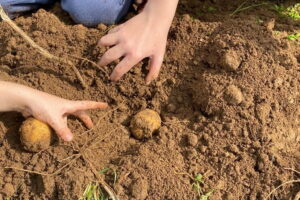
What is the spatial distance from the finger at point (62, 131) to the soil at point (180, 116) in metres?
0.05

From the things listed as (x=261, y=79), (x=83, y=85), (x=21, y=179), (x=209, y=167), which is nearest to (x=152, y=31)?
(x=83, y=85)

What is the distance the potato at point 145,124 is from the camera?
1800 millimetres

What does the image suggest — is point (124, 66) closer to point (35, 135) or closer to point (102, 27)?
point (102, 27)

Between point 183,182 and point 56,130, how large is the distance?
25.6 inches

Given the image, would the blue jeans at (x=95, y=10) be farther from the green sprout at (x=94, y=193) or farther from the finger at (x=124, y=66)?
the green sprout at (x=94, y=193)

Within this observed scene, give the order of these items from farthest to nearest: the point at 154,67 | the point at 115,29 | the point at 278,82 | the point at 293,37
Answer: the point at 293,37, the point at 115,29, the point at 154,67, the point at 278,82

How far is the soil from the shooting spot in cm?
168

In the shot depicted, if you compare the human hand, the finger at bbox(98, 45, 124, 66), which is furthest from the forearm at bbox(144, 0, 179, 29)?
the human hand

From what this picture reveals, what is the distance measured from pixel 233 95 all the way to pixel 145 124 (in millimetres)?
455

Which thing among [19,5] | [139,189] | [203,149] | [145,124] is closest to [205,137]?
[203,149]

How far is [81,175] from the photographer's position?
168cm

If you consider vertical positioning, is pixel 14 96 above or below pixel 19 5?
below

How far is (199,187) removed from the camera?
1665 millimetres

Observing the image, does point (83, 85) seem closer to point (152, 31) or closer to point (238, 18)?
point (152, 31)
